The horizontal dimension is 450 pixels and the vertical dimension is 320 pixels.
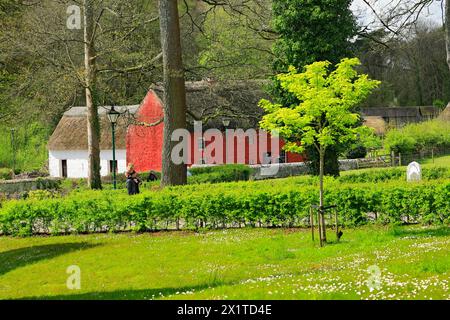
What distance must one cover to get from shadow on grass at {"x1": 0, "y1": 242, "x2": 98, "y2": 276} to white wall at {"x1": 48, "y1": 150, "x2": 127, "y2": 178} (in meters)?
26.3

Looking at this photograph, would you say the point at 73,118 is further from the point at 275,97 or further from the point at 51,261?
the point at 51,261

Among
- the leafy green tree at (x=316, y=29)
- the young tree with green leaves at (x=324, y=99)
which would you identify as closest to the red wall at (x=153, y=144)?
the leafy green tree at (x=316, y=29)

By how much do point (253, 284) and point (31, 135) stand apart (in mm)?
45403

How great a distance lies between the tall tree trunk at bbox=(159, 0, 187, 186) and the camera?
2132 cm

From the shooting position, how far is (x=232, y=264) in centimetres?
1286

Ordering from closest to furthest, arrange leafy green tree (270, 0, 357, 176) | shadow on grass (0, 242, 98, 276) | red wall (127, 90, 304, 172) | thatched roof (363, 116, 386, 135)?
shadow on grass (0, 242, 98, 276) < leafy green tree (270, 0, 357, 176) < red wall (127, 90, 304, 172) < thatched roof (363, 116, 386, 135)

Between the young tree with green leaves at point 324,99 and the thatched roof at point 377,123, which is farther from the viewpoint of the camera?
the thatched roof at point 377,123

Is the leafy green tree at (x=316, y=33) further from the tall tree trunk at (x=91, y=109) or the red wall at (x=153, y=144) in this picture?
the red wall at (x=153, y=144)

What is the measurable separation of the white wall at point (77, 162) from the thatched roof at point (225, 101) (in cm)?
654

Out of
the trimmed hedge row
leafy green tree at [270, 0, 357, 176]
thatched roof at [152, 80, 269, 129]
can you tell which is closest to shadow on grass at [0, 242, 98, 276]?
the trimmed hedge row

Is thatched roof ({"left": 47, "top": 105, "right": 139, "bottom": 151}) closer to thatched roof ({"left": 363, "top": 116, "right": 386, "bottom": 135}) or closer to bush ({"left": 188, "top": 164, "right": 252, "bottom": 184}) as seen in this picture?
bush ({"left": 188, "top": 164, "right": 252, "bottom": 184})

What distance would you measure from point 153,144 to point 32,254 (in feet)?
82.1

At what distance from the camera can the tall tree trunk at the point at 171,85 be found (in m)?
21.3
